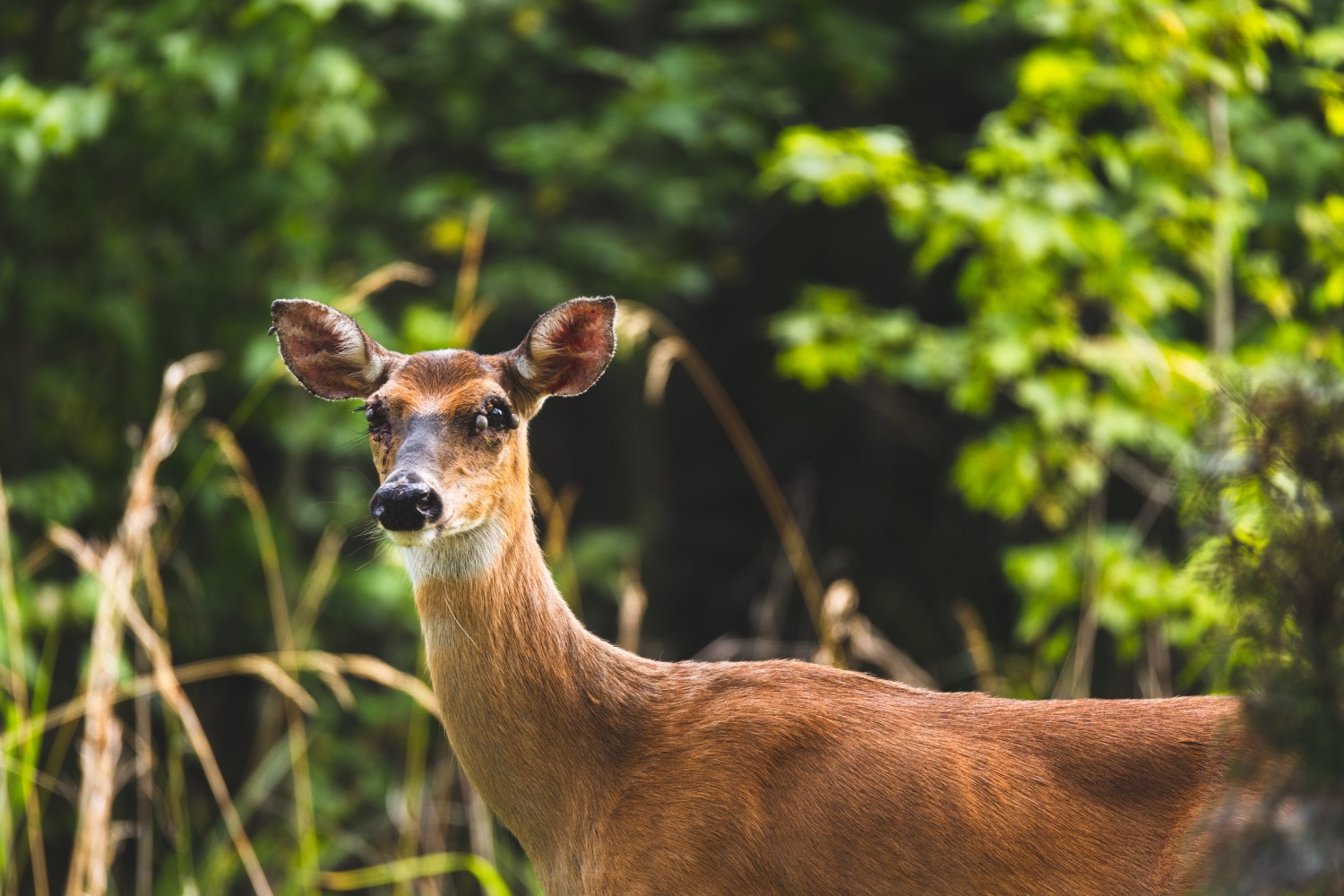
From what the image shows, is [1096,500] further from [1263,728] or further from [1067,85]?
[1263,728]

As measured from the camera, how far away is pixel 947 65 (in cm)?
937

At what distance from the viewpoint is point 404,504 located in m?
3.00

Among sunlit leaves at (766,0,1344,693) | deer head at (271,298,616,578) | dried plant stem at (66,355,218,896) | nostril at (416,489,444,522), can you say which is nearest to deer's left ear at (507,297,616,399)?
deer head at (271,298,616,578)

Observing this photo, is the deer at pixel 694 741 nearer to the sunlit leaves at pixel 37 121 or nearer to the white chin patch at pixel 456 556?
the white chin patch at pixel 456 556

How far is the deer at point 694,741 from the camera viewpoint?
2.85m

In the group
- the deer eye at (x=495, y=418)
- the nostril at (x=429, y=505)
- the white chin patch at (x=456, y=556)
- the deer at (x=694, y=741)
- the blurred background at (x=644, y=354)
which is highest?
the nostril at (x=429, y=505)

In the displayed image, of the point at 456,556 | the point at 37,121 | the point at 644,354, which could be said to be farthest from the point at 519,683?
the point at 644,354

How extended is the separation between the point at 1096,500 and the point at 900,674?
2.97m

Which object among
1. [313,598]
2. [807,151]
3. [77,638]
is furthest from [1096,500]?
[77,638]

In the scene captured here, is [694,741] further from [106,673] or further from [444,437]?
[106,673]

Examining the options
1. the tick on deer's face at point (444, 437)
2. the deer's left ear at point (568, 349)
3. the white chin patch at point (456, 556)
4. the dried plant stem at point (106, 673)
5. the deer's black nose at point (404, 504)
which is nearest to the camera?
the deer's black nose at point (404, 504)

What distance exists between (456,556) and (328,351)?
644 mm

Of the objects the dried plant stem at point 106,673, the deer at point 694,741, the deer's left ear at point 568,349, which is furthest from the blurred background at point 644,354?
the deer's left ear at point 568,349

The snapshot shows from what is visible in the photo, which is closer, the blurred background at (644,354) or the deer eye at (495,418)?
the deer eye at (495,418)
